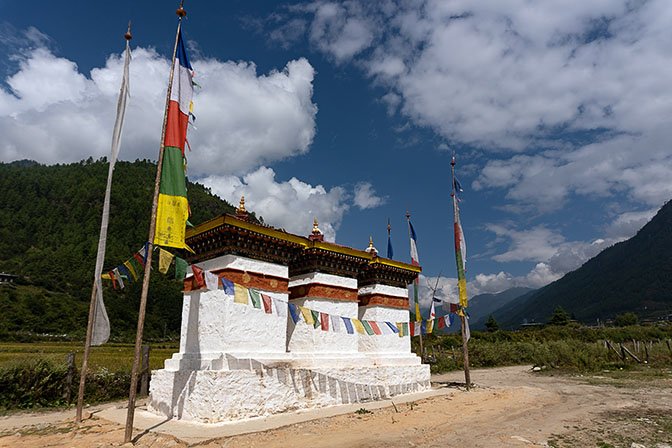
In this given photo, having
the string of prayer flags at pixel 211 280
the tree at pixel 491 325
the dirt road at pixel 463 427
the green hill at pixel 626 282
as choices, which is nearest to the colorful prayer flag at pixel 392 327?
the dirt road at pixel 463 427

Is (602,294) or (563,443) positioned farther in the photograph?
(602,294)

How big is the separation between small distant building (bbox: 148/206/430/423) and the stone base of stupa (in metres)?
0.02

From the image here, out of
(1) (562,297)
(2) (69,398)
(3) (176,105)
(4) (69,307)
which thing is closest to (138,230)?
(4) (69,307)

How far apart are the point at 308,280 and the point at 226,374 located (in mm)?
4619

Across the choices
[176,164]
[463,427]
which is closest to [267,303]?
[176,164]

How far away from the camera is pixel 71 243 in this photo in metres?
99.4

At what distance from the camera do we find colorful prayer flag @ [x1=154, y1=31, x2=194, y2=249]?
9.16 meters

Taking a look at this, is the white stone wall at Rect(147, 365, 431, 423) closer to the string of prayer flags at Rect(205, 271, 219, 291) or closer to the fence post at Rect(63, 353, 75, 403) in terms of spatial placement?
the string of prayer flags at Rect(205, 271, 219, 291)

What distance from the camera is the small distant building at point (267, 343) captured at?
10586 mm

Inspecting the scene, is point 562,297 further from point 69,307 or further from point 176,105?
point 176,105

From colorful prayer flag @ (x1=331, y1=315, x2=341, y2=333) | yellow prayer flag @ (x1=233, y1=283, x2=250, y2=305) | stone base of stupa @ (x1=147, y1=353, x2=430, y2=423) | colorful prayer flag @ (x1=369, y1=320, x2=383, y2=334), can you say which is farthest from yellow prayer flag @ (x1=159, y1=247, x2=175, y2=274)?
colorful prayer flag @ (x1=369, y1=320, x2=383, y2=334)

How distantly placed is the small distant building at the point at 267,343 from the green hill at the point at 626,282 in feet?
408

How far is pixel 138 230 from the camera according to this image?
10281 cm

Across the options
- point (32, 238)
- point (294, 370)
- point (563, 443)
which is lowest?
point (563, 443)
